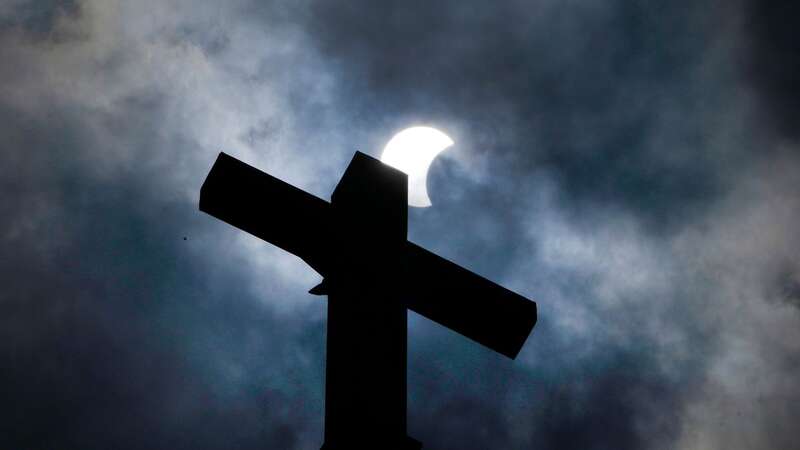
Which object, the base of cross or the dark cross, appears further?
the dark cross

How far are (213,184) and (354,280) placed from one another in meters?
0.88

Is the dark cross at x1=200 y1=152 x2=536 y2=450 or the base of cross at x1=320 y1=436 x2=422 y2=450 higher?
the dark cross at x1=200 y1=152 x2=536 y2=450

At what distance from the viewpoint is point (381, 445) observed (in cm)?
246

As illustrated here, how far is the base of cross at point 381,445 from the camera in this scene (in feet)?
8.00

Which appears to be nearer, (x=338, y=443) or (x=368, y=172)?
(x=338, y=443)

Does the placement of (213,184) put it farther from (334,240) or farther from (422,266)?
(422,266)

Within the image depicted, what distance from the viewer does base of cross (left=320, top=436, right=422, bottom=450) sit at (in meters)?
2.44

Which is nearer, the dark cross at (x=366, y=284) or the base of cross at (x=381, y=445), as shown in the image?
the base of cross at (x=381, y=445)

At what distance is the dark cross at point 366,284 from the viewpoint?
8.41ft

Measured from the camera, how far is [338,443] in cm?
246

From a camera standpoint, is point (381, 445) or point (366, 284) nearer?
point (381, 445)

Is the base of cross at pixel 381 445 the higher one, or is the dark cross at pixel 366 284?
the dark cross at pixel 366 284

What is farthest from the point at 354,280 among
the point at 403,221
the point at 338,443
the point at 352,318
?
the point at 338,443

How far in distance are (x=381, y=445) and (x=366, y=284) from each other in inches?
29.2
